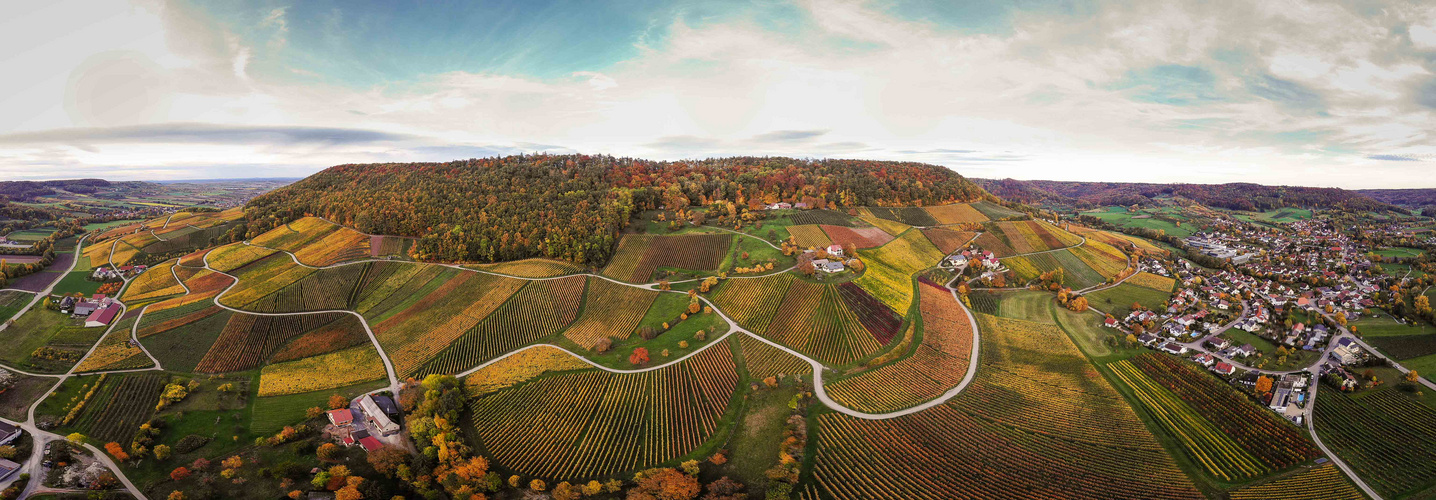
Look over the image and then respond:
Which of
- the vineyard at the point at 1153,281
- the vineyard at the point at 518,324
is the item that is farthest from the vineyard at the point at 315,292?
the vineyard at the point at 1153,281

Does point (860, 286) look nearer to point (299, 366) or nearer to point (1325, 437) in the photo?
point (1325, 437)

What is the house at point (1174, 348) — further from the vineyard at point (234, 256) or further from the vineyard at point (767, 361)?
the vineyard at point (234, 256)

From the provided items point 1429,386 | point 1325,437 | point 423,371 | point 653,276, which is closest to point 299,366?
point 423,371

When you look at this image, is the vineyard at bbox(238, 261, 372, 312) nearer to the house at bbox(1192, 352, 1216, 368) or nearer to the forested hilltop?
the forested hilltop

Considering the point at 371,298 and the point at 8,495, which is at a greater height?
the point at 371,298

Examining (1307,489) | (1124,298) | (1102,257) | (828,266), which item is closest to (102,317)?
(828,266)

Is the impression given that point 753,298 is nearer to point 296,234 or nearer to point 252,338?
point 252,338

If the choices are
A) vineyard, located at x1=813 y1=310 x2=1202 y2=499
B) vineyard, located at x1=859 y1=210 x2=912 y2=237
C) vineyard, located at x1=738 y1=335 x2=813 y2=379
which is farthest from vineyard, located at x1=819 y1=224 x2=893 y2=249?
vineyard, located at x1=813 y1=310 x2=1202 y2=499
